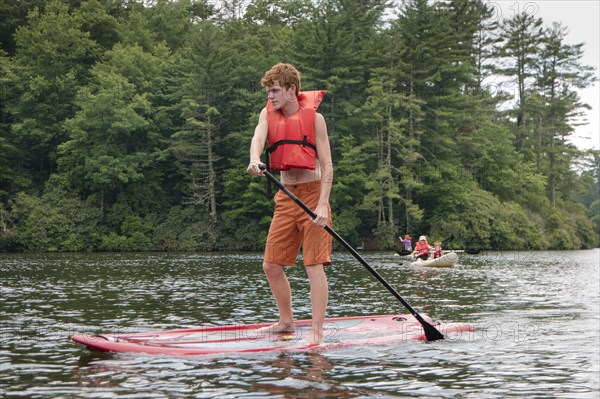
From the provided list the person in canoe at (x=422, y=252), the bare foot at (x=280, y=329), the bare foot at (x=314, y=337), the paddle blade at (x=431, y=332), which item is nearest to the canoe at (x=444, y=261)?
the person in canoe at (x=422, y=252)

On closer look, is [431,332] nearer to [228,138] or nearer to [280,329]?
[280,329]

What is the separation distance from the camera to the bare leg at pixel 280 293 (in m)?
8.57

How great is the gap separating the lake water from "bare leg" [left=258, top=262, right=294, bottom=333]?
916mm

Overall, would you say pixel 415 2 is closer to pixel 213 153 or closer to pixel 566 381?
pixel 213 153

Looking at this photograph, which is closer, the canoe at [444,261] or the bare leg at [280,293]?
the bare leg at [280,293]

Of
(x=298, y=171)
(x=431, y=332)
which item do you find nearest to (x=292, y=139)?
(x=298, y=171)

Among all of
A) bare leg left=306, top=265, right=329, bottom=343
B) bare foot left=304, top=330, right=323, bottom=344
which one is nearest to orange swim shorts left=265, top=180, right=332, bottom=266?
bare leg left=306, top=265, right=329, bottom=343

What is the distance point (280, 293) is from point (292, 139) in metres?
1.78

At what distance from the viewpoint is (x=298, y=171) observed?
842 centimetres

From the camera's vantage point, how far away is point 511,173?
2211 inches

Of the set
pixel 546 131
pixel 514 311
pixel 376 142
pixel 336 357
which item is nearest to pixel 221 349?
pixel 336 357

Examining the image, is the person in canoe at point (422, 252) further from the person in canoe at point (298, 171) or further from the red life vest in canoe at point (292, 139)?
the red life vest in canoe at point (292, 139)

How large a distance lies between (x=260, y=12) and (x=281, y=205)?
69308 millimetres

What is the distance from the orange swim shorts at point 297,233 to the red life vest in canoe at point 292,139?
37 cm
